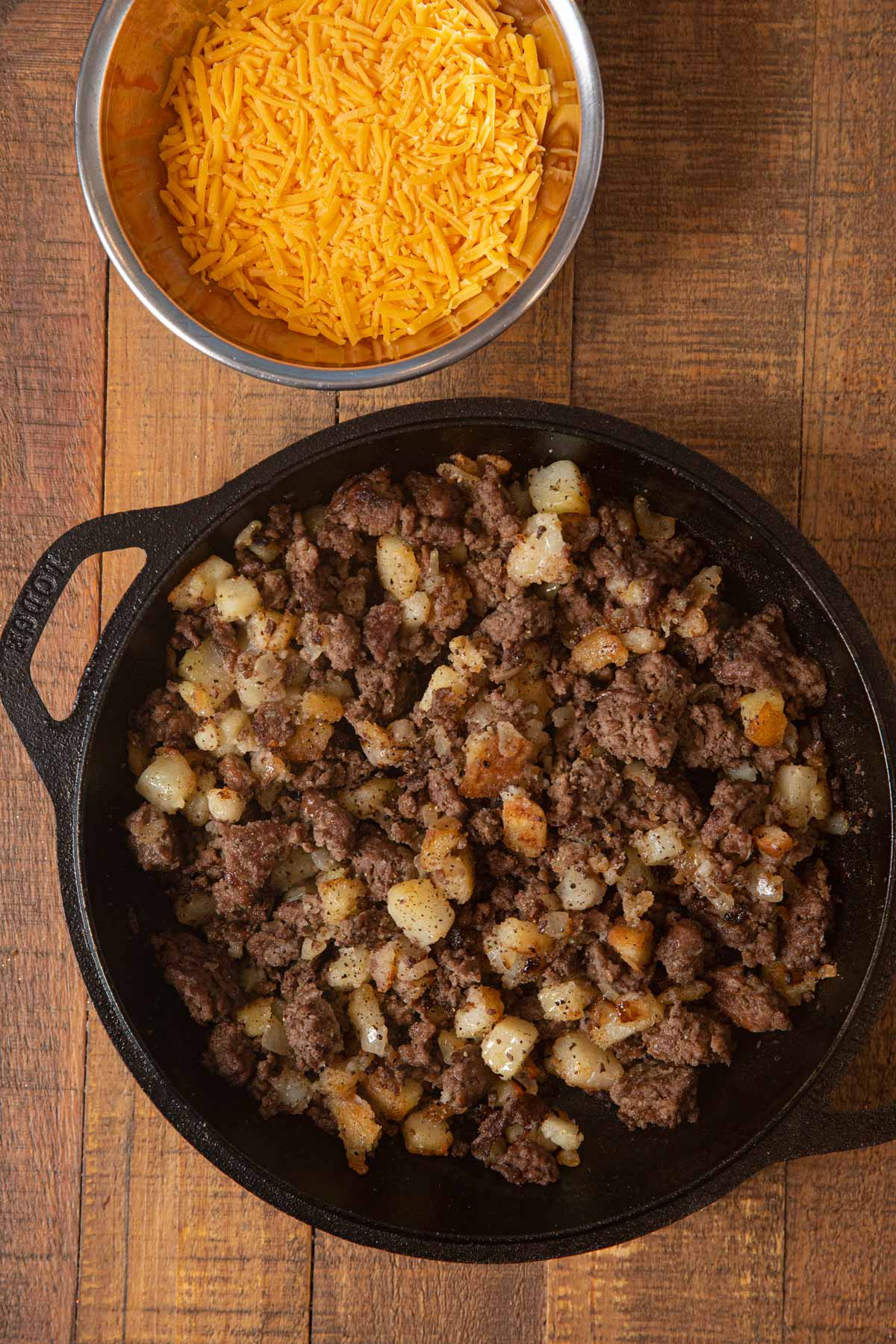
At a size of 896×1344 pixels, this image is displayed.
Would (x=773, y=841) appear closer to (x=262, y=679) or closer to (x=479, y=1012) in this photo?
(x=479, y=1012)

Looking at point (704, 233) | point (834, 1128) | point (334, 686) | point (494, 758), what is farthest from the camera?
point (704, 233)

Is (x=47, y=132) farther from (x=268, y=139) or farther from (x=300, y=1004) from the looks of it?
(x=300, y=1004)

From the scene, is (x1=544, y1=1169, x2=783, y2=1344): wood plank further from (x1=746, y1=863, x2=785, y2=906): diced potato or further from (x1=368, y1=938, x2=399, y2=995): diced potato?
(x1=368, y1=938, x2=399, y2=995): diced potato

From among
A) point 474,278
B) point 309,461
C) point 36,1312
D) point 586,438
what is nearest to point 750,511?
point 586,438

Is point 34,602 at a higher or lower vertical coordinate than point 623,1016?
higher

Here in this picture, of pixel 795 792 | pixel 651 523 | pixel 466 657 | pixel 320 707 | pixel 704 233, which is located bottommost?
pixel 795 792

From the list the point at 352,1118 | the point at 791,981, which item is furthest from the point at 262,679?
the point at 791,981

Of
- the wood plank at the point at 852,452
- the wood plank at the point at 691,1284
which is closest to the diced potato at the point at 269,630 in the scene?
the wood plank at the point at 852,452
